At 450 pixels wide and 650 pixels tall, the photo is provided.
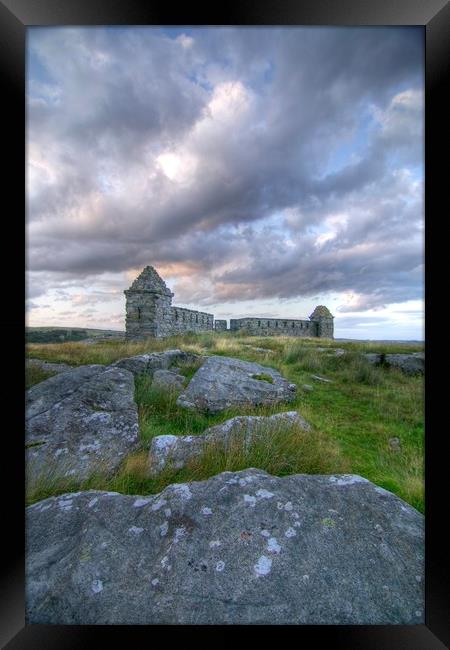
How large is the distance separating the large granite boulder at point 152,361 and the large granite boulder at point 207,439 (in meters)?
2.27

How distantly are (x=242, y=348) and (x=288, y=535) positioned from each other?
283 inches

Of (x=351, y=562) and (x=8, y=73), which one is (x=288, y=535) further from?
(x=8, y=73)

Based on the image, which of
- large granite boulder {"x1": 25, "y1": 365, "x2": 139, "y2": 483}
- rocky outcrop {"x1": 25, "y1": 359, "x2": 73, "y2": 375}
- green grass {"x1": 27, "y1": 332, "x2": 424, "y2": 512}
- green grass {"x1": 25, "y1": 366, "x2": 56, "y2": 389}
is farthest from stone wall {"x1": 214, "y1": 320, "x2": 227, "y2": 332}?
large granite boulder {"x1": 25, "y1": 365, "x2": 139, "y2": 483}

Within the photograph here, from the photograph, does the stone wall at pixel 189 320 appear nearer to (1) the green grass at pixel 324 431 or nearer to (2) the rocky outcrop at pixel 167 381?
(1) the green grass at pixel 324 431

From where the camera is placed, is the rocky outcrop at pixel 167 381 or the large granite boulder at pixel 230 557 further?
the rocky outcrop at pixel 167 381

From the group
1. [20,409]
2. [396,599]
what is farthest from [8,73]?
[396,599]

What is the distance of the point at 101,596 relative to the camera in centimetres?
152

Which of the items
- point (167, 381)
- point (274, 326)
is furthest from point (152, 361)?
point (274, 326)

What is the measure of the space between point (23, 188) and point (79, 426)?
244cm

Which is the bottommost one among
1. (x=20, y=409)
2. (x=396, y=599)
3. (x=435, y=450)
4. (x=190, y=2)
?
(x=396, y=599)

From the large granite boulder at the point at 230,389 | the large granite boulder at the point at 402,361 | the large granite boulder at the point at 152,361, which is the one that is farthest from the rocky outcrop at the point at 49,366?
the large granite boulder at the point at 402,361

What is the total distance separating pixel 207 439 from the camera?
280cm

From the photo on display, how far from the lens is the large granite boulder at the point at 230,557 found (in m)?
1.50

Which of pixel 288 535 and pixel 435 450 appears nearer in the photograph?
pixel 288 535
